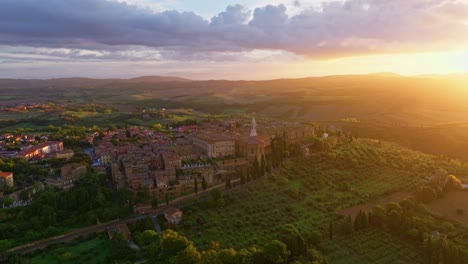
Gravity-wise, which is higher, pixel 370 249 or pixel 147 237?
pixel 147 237

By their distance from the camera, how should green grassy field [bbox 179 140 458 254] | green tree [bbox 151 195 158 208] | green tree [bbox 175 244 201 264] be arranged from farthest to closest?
→ green tree [bbox 151 195 158 208], green grassy field [bbox 179 140 458 254], green tree [bbox 175 244 201 264]

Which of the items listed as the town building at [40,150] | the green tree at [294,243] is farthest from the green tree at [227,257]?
the town building at [40,150]

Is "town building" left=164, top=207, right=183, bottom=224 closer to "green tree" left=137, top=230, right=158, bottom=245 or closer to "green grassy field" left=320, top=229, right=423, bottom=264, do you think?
"green tree" left=137, top=230, right=158, bottom=245

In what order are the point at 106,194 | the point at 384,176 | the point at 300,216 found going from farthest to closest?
the point at 384,176, the point at 106,194, the point at 300,216

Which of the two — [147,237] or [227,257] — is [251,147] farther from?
[227,257]

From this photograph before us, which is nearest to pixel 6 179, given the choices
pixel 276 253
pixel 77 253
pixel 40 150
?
pixel 40 150

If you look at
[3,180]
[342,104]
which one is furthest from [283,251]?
[342,104]

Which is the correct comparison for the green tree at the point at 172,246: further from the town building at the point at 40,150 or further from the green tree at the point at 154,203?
the town building at the point at 40,150

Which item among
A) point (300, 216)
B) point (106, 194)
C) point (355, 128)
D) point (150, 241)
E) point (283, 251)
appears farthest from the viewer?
point (355, 128)

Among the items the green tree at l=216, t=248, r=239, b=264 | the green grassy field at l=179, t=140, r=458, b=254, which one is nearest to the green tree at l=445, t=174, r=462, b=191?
the green grassy field at l=179, t=140, r=458, b=254

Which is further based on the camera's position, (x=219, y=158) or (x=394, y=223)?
(x=219, y=158)

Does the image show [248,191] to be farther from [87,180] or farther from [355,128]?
[355,128]
